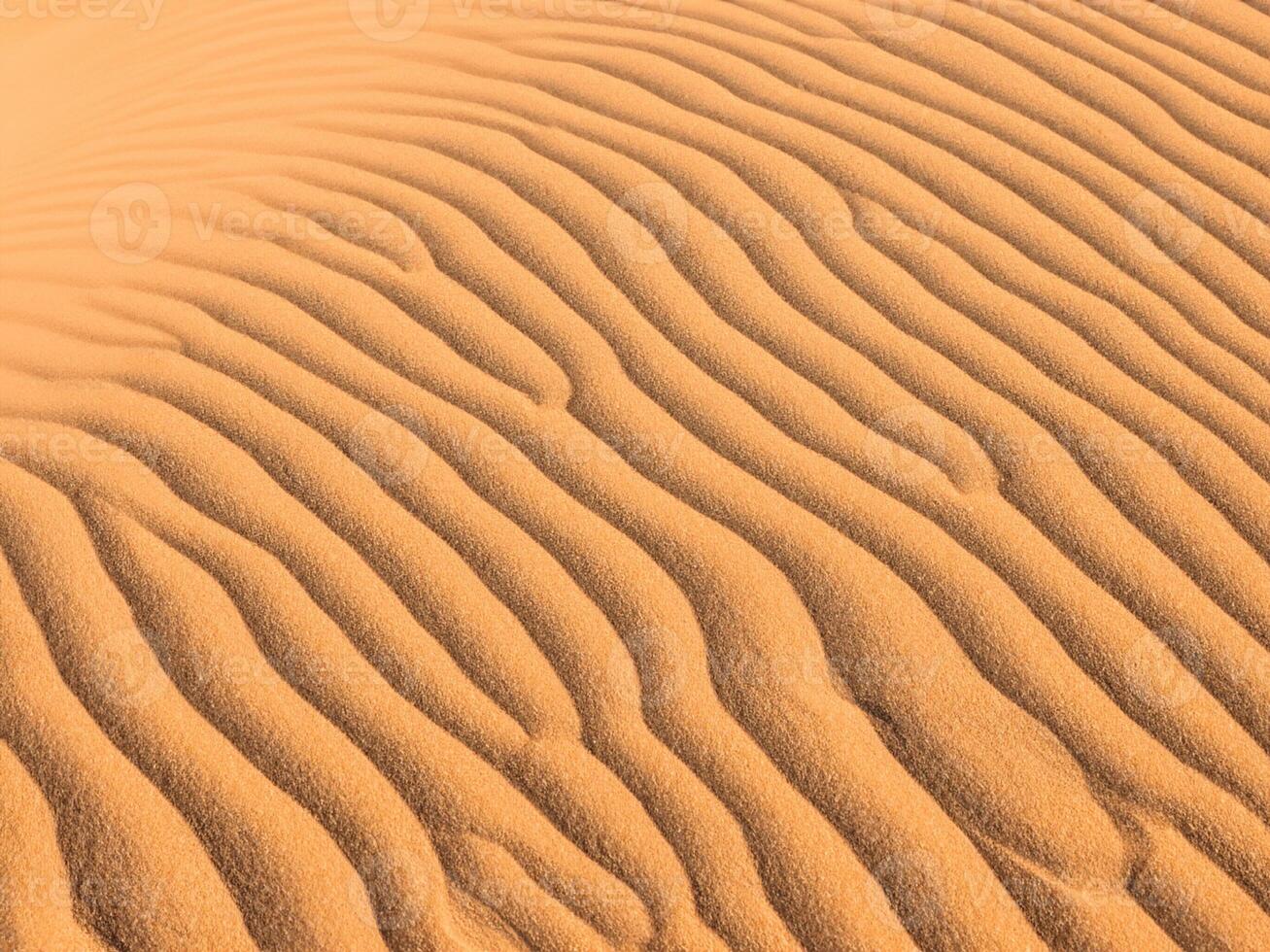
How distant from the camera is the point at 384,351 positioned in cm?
311

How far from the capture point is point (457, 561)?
2602 mm

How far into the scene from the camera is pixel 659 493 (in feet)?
9.02

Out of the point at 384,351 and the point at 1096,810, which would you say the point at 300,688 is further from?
the point at 1096,810

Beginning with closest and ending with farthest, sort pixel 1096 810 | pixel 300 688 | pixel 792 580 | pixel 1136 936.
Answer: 1. pixel 1136 936
2. pixel 1096 810
3. pixel 300 688
4. pixel 792 580

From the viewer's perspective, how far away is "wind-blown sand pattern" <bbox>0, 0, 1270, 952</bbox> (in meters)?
2.14

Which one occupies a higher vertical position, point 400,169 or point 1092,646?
point 400,169

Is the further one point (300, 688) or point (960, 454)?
point (960, 454)

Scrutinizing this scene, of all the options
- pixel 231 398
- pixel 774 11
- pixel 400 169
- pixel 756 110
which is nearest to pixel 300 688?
pixel 231 398

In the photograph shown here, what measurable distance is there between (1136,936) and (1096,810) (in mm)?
224

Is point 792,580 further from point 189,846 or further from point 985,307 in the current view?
point 189,846

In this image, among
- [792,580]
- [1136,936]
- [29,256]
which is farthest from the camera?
[29,256]

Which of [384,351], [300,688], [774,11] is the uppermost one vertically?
[774,11]

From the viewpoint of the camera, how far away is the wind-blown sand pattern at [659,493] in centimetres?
214

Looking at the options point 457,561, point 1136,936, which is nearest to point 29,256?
point 457,561
